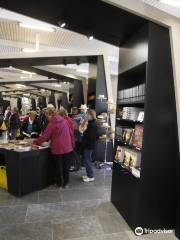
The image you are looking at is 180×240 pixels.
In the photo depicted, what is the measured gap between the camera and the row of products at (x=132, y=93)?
3162 millimetres

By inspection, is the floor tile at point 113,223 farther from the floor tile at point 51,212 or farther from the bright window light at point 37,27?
the bright window light at point 37,27

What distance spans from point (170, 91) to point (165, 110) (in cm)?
25

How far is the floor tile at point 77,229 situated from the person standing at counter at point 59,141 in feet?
4.61

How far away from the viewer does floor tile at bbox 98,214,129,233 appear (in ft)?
10.3

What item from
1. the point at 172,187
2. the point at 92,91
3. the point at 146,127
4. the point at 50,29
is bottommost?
the point at 172,187

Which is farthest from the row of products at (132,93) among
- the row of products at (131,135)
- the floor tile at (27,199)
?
the floor tile at (27,199)

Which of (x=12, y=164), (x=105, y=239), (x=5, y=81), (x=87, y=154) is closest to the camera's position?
(x=105, y=239)

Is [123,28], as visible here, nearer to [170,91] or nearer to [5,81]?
[170,91]

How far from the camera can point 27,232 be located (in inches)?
117

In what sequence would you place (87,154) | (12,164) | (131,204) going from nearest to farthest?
(131,204), (12,164), (87,154)

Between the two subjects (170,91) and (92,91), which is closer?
(170,91)

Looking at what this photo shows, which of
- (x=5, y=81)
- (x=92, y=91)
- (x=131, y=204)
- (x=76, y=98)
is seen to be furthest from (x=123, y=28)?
(x=5, y=81)

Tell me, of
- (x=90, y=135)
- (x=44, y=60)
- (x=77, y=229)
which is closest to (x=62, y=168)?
(x=90, y=135)

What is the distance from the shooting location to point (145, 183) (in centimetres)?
297
